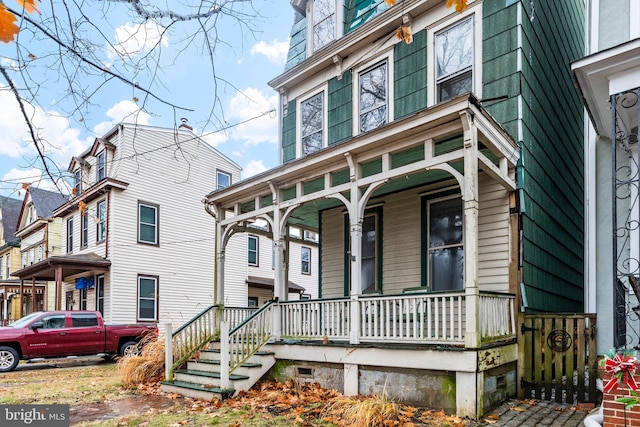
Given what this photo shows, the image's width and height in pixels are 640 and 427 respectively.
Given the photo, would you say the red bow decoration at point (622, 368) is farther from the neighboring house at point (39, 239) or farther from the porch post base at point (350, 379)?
the neighboring house at point (39, 239)

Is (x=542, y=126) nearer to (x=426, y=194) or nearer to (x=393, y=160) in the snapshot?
(x=426, y=194)

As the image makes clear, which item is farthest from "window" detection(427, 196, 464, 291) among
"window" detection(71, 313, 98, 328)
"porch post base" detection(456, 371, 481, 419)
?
"window" detection(71, 313, 98, 328)

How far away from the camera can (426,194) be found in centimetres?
905

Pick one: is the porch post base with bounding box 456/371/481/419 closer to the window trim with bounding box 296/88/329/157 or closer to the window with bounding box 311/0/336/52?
the window trim with bounding box 296/88/329/157

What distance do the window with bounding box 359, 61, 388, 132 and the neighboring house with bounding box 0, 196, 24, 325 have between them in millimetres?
22827

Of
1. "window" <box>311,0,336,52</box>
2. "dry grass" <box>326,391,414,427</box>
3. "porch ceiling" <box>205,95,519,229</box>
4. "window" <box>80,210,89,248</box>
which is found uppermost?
"window" <box>311,0,336,52</box>

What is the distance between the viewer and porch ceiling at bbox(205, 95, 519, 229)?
21.5 feet

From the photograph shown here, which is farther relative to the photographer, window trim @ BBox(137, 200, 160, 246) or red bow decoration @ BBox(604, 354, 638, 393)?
window trim @ BBox(137, 200, 160, 246)

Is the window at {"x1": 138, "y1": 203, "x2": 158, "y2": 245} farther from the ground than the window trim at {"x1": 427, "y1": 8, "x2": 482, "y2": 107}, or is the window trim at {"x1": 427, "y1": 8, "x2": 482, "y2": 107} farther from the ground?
the window trim at {"x1": 427, "y1": 8, "x2": 482, "y2": 107}

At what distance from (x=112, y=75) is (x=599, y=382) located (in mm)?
6764

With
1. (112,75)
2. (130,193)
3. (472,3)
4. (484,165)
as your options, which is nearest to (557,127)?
(472,3)

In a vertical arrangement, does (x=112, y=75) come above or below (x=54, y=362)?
above

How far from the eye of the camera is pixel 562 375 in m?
6.99

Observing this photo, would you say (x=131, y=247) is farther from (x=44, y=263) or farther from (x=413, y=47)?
(x=413, y=47)
